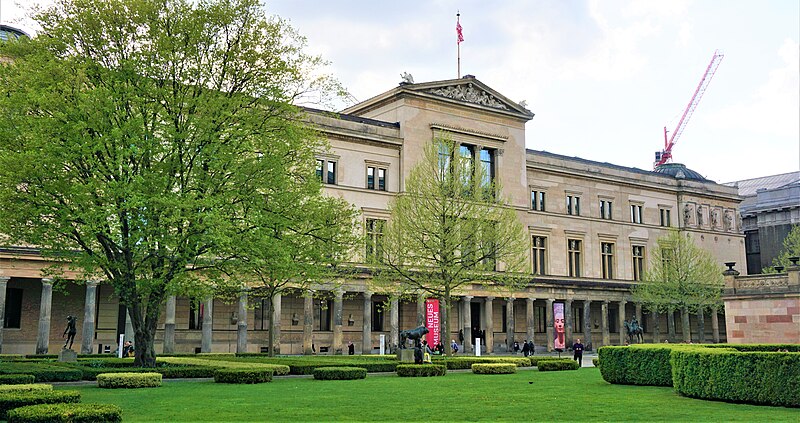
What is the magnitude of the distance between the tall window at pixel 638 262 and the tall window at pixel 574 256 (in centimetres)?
815

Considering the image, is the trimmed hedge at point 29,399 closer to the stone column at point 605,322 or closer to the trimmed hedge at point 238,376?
the trimmed hedge at point 238,376

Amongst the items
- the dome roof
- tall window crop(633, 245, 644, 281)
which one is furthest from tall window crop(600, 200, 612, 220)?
the dome roof

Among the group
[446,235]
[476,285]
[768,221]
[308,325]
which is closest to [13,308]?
[308,325]

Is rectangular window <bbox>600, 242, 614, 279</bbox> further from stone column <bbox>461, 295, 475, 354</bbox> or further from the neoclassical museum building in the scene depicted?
stone column <bbox>461, 295, 475, 354</bbox>

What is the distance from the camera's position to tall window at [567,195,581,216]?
253ft

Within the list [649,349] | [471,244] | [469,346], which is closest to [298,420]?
[649,349]

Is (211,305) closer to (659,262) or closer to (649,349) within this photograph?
(649,349)

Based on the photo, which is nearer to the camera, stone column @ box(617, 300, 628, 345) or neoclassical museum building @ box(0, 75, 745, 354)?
neoclassical museum building @ box(0, 75, 745, 354)

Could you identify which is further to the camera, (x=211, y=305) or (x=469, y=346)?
(x=469, y=346)

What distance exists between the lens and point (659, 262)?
74688 millimetres

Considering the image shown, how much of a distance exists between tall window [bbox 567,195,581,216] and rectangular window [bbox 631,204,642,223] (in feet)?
26.8

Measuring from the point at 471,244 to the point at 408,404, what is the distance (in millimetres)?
26030

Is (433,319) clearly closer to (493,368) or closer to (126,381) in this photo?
(493,368)

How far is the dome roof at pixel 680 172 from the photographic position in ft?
293
